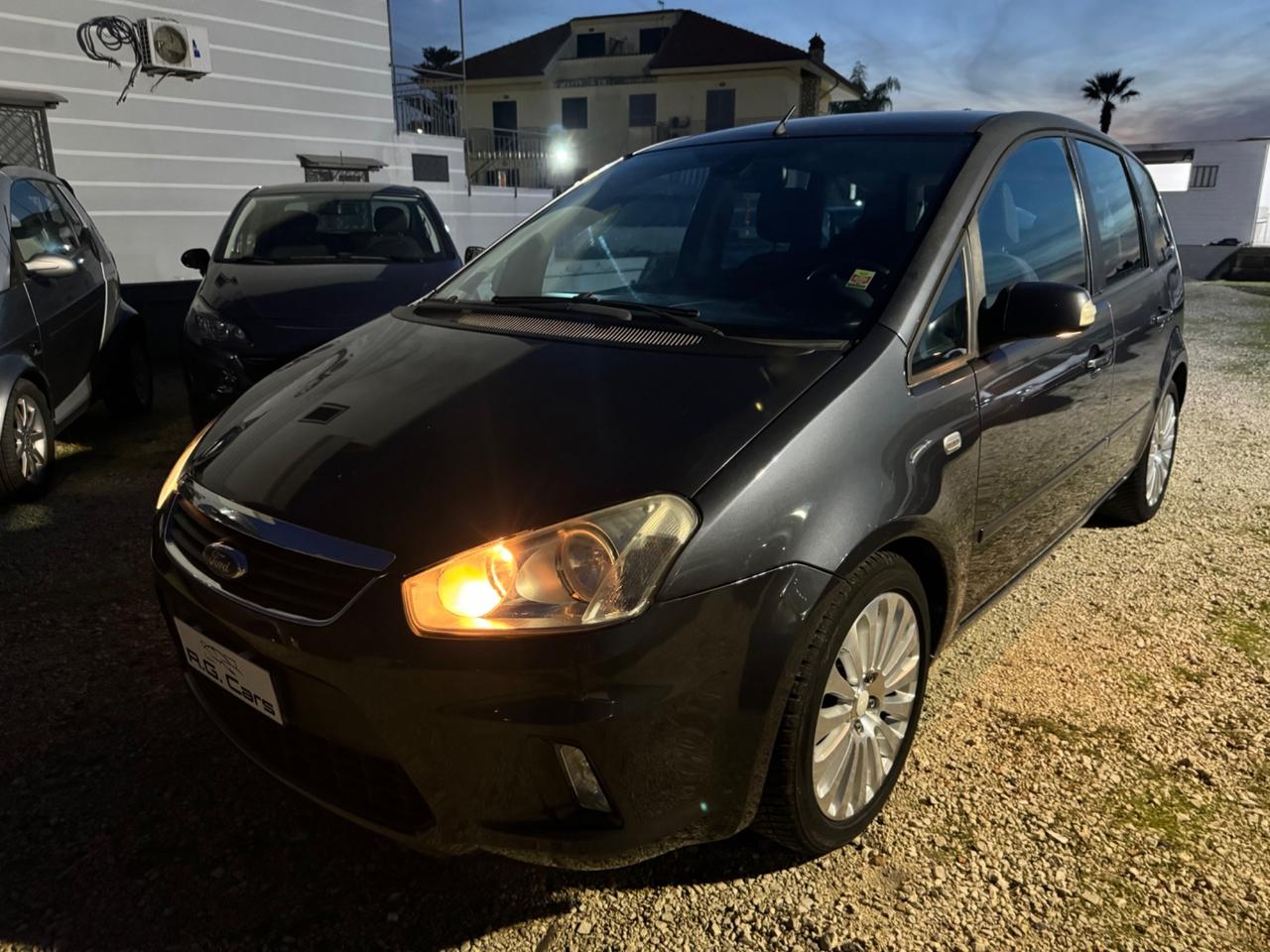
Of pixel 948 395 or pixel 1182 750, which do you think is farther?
pixel 1182 750

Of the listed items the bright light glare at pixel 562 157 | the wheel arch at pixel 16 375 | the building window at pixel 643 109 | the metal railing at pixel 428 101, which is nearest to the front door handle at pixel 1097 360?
the wheel arch at pixel 16 375

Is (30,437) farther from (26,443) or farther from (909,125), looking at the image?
(909,125)

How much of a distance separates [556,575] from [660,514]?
0.22 metres

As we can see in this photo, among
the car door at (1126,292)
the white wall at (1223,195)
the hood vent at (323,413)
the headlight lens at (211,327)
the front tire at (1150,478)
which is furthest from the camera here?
the white wall at (1223,195)

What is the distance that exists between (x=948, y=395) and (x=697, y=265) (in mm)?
906

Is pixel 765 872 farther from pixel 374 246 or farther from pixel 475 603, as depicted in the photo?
pixel 374 246

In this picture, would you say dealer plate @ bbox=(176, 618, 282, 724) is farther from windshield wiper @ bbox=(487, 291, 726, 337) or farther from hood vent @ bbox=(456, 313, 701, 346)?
windshield wiper @ bbox=(487, 291, 726, 337)

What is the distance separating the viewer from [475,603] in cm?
170

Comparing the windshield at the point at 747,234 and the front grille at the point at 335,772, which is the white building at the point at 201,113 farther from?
the front grille at the point at 335,772

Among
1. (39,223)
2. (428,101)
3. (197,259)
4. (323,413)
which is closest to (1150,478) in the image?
(323,413)

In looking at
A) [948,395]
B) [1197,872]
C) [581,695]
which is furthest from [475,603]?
[1197,872]

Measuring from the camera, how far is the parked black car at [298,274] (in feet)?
16.6

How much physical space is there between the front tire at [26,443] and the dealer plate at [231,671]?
10.3 feet

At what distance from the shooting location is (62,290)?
A: 17.3ft
